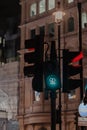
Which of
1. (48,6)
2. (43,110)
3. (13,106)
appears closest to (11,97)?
(13,106)

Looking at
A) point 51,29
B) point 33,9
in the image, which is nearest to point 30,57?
point 51,29

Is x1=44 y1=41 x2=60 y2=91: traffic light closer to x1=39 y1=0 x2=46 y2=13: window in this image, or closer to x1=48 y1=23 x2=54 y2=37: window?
x1=48 y1=23 x2=54 y2=37: window

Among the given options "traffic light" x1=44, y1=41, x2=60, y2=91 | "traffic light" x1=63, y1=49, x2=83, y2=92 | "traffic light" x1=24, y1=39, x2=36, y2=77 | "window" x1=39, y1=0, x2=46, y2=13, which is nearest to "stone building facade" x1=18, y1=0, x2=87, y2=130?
"window" x1=39, y1=0, x2=46, y2=13

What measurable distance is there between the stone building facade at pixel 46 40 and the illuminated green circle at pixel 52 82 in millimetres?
31593

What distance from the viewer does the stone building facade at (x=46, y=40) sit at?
4244 centimetres

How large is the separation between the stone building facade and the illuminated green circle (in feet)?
104

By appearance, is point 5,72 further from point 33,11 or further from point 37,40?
point 37,40

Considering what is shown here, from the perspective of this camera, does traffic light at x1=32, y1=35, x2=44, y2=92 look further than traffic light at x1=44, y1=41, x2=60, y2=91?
No

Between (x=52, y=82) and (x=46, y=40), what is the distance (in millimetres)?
35065

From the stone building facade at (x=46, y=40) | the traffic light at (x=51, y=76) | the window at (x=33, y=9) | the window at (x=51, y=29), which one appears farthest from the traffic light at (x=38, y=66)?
the window at (x=33, y=9)

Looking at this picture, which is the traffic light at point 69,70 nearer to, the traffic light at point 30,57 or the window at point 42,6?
the traffic light at point 30,57

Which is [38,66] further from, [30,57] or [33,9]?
[33,9]

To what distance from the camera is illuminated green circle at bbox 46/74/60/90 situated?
Result: 9.18 m

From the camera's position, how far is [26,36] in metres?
48.6
